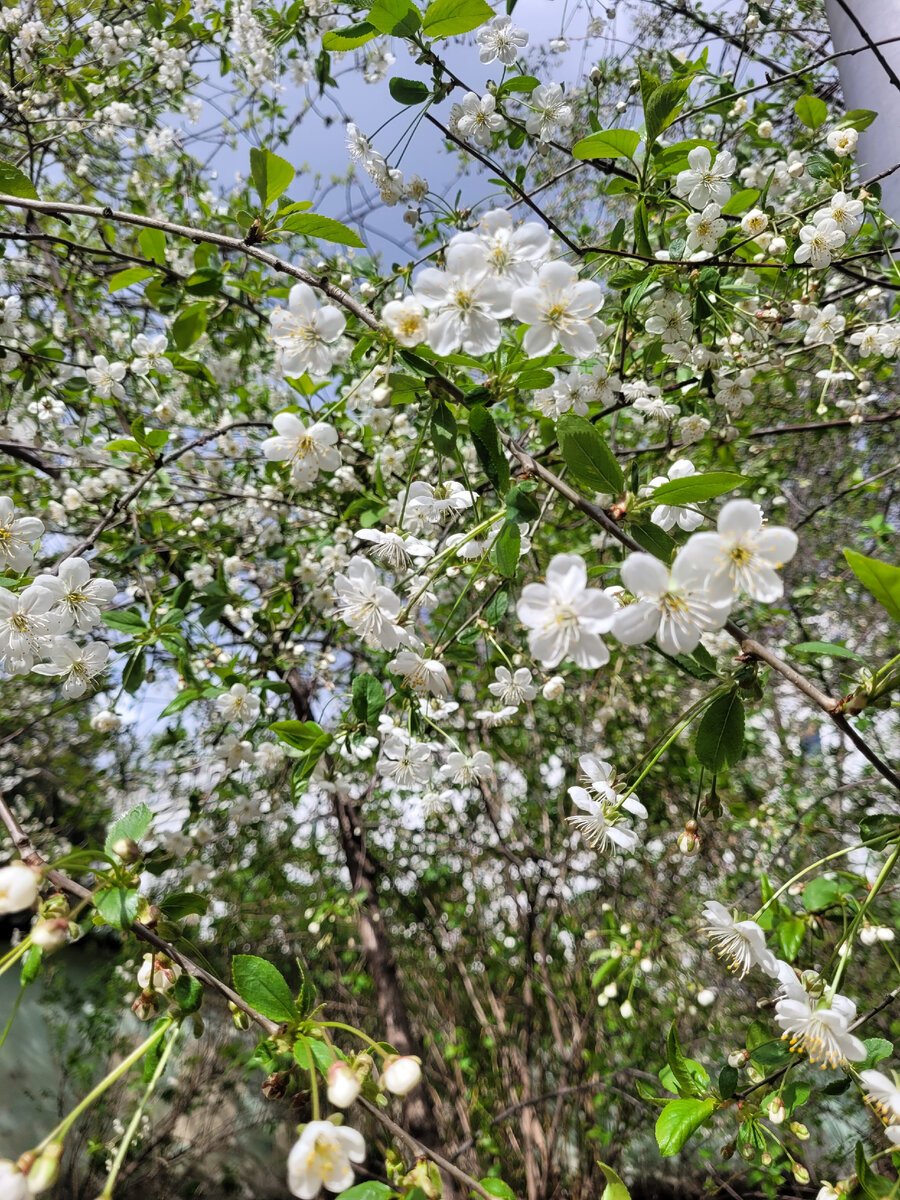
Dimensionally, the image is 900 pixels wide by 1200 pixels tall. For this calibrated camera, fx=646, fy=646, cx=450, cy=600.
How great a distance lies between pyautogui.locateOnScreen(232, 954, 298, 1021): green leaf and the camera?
64 centimetres

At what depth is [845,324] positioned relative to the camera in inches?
62.0

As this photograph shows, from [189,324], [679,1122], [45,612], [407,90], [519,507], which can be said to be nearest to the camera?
[519,507]

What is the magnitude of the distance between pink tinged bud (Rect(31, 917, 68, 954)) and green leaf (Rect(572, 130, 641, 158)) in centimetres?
116

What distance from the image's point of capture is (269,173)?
2.63 feet

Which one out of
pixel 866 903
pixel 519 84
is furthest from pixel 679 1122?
pixel 519 84

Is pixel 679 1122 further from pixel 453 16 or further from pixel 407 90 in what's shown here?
pixel 407 90

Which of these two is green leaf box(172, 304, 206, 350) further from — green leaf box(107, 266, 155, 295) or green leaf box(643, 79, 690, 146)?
green leaf box(643, 79, 690, 146)

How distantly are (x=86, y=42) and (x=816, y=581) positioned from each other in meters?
3.92

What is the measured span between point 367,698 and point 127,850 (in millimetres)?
396

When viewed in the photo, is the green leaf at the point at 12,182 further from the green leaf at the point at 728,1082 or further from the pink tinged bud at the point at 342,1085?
the green leaf at the point at 728,1082

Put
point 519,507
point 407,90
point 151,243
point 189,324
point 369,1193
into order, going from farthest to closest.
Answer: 1. point 189,324
2. point 151,243
3. point 407,90
4. point 519,507
5. point 369,1193

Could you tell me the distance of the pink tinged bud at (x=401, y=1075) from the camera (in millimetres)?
575

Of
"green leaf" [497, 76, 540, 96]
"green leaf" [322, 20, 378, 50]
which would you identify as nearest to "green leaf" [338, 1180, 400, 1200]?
"green leaf" [322, 20, 378, 50]

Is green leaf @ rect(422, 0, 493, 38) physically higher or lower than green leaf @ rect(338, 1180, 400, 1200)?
higher
